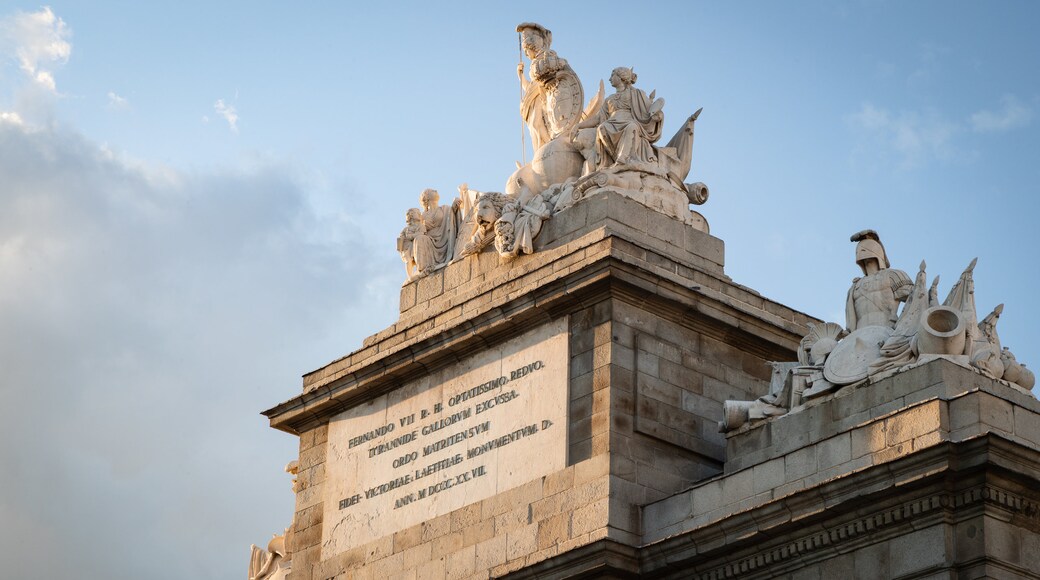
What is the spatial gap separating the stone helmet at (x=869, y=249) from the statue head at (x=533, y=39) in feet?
21.7

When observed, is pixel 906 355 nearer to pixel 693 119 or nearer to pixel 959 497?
pixel 959 497

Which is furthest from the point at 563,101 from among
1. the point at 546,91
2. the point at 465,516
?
the point at 465,516

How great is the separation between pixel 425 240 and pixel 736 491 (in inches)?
312

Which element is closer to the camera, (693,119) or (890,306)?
(890,306)

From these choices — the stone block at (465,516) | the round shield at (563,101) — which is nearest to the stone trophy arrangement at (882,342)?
the stone block at (465,516)

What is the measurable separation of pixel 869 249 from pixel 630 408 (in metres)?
3.52

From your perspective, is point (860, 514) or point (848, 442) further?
point (848, 442)

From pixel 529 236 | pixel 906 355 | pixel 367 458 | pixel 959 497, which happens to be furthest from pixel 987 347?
pixel 367 458

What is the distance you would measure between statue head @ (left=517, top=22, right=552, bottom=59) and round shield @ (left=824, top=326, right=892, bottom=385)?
7.79 m

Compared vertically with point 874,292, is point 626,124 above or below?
above

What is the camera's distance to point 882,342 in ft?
81.7

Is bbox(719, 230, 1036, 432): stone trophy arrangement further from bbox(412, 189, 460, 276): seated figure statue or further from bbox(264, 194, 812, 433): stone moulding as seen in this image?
bbox(412, 189, 460, 276): seated figure statue

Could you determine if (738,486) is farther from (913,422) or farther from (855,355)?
(913,422)

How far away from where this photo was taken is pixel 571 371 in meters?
27.1
